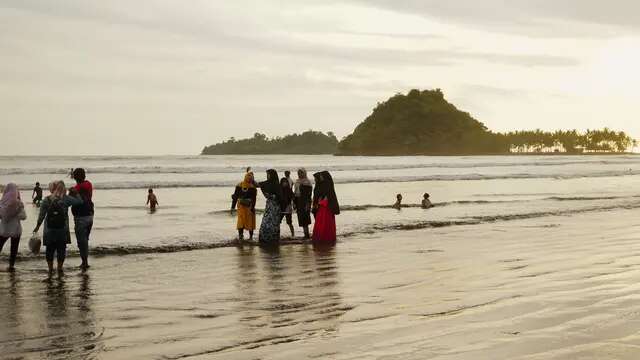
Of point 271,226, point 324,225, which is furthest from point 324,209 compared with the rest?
point 271,226

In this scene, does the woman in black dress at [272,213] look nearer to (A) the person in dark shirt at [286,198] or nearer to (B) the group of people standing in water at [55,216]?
(A) the person in dark shirt at [286,198]

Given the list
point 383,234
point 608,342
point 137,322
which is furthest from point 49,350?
point 383,234

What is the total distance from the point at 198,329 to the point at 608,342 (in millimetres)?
4314

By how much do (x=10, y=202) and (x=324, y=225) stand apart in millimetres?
7544

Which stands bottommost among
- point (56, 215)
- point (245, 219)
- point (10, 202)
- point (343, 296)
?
point (343, 296)

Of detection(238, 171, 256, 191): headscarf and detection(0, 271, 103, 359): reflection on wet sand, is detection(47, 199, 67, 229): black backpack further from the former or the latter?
detection(238, 171, 256, 191): headscarf

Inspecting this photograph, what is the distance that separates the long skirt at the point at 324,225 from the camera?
62.2 feet

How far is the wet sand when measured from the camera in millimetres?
7617

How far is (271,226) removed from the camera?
19.3 m

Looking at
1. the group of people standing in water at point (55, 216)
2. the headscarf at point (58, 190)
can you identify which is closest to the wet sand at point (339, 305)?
the group of people standing in water at point (55, 216)

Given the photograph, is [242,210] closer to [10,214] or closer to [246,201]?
[246,201]

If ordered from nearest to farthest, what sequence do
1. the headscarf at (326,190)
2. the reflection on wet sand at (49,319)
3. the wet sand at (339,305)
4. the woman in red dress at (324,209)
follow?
the wet sand at (339,305), the reflection on wet sand at (49,319), the headscarf at (326,190), the woman in red dress at (324,209)

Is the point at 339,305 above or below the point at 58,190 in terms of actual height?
below

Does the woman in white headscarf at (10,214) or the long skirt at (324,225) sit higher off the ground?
the woman in white headscarf at (10,214)
